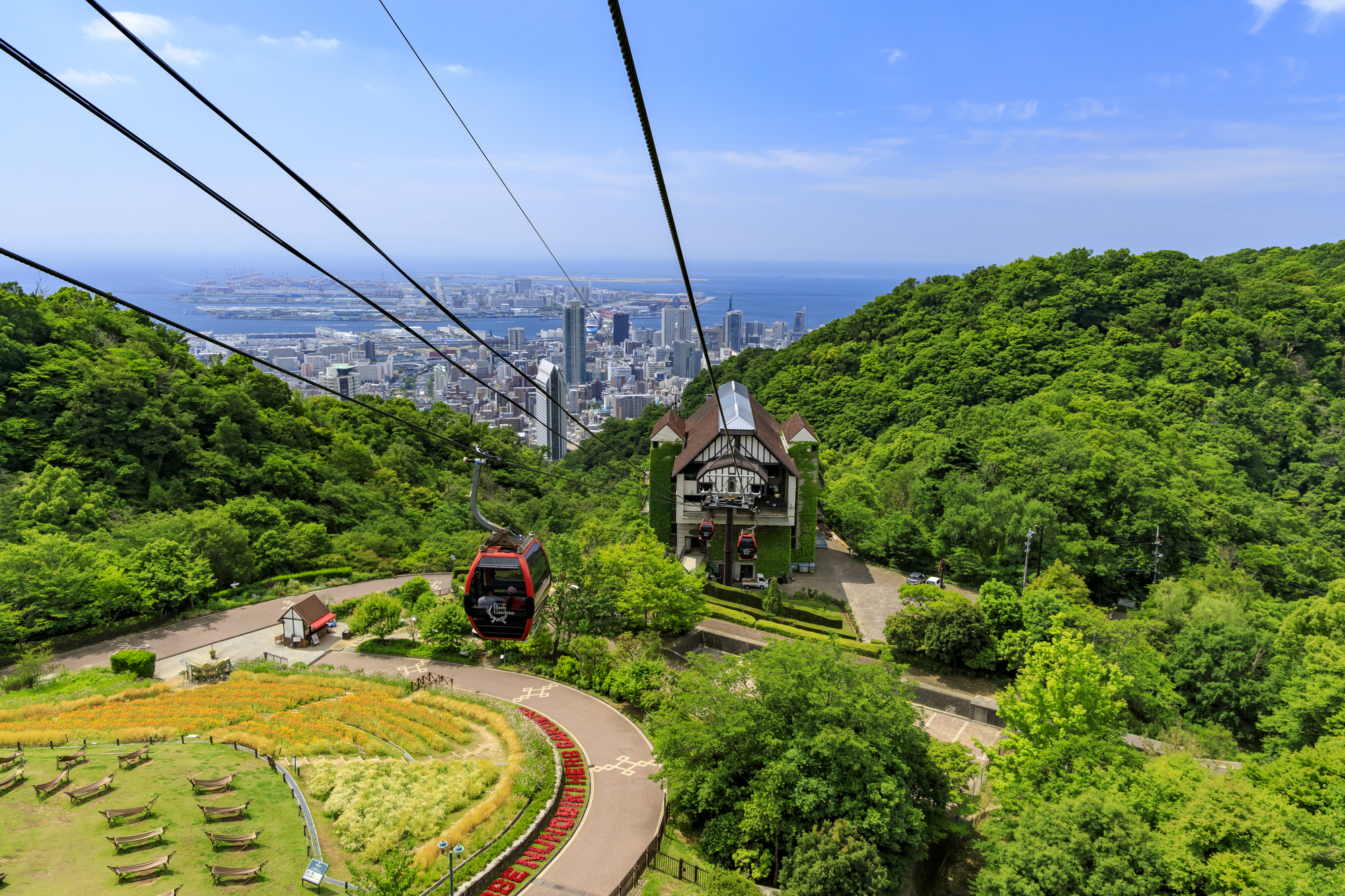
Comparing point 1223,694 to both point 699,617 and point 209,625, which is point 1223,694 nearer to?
point 699,617

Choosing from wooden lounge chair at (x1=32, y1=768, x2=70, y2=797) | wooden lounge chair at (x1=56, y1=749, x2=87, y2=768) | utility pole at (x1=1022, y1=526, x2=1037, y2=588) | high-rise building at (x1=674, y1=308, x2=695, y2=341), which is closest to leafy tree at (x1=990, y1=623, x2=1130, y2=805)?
utility pole at (x1=1022, y1=526, x2=1037, y2=588)

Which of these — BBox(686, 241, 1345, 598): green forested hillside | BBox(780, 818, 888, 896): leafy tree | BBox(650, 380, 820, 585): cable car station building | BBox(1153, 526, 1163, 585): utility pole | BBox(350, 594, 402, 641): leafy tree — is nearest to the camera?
BBox(780, 818, 888, 896): leafy tree

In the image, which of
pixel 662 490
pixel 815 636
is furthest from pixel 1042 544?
pixel 662 490

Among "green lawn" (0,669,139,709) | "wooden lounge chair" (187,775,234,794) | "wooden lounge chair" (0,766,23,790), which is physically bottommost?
"green lawn" (0,669,139,709)

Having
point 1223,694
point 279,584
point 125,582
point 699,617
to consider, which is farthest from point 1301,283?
point 125,582

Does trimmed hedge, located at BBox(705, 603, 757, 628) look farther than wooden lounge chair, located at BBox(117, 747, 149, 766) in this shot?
Yes

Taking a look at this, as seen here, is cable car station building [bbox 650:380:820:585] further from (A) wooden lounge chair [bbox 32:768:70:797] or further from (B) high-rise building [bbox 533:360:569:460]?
(A) wooden lounge chair [bbox 32:768:70:797]

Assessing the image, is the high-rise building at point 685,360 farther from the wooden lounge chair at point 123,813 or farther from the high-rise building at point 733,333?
the wooden lounge chair at point 123,813
